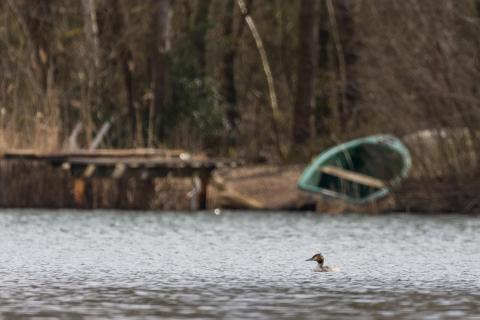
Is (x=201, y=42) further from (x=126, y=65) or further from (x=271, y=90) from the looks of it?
(x=126, y=65)

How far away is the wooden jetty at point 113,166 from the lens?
2811 cm

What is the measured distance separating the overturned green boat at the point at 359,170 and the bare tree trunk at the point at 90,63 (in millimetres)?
4669

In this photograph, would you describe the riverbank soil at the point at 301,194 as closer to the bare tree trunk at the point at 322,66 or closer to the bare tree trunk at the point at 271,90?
the bare tree trunk at the point at 271,90

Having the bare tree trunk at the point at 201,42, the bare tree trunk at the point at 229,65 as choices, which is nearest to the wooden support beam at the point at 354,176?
the bare tree trunk at the point at 201,42

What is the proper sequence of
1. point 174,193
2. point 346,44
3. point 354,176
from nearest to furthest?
point 354,176
point 174,193
point 346,44

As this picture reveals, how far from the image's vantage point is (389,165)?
29.1 m

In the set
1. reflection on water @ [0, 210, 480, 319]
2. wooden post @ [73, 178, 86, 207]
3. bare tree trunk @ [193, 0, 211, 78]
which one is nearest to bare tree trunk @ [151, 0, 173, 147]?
bare tree trunk @ [193, 0, 211, 78]

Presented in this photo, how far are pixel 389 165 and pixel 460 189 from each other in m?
3.15

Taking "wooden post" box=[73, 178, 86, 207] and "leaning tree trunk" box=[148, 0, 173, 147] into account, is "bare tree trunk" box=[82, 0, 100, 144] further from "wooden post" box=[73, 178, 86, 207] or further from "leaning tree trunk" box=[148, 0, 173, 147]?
"wooden post" box=[73, 178, 86, 207]

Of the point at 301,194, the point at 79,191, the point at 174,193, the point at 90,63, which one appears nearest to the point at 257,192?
the point at 301,194

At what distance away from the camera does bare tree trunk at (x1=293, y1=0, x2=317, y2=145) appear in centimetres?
3347

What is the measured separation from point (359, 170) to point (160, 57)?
674cm

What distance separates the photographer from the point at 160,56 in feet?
115

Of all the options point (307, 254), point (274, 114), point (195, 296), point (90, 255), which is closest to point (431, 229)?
point (307, 254)
